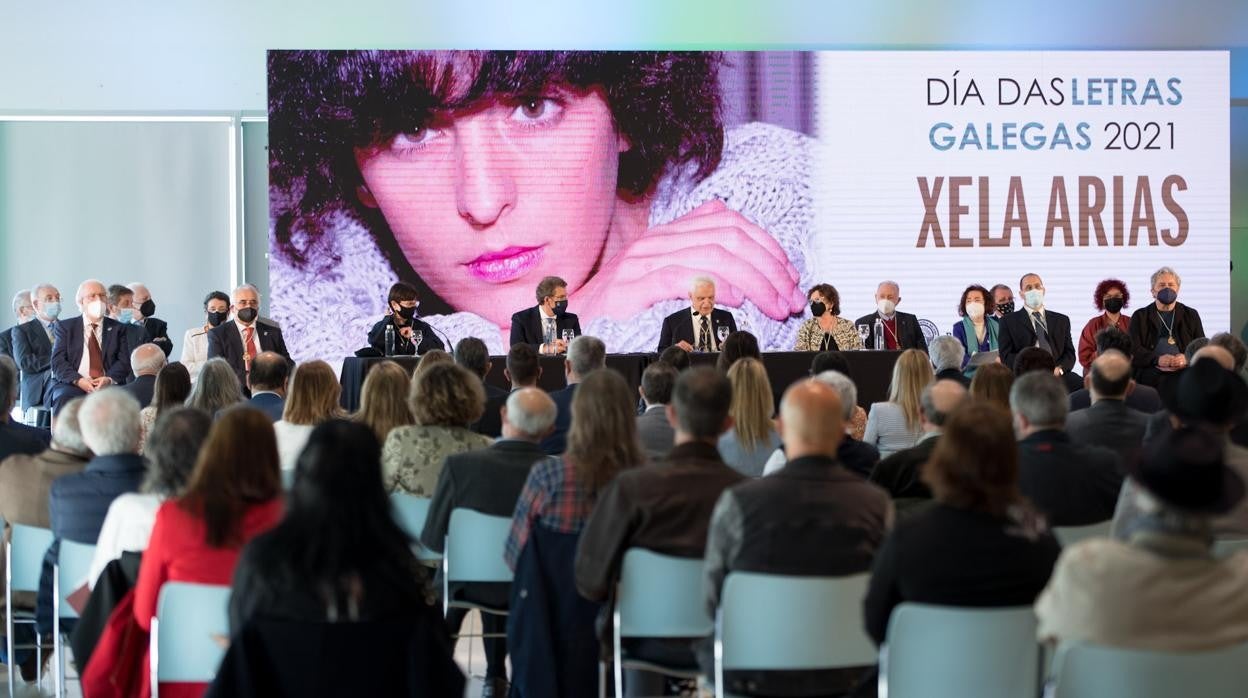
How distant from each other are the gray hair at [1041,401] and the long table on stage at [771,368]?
3.57 metres

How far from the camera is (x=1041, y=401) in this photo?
4.08 metres

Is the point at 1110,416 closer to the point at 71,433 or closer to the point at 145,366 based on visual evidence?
the point at 71,433

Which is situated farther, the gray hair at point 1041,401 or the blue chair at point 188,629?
the gray hair at point 1041,401

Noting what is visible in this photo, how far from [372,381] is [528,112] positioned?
207 inches

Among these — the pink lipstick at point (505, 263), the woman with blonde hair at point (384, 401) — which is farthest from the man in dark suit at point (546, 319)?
the woman with blonde hair at point (384, 401)

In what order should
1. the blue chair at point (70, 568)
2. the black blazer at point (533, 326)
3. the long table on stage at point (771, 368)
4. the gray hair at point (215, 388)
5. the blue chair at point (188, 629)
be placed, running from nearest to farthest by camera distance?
the blue chair at point (188, 629), the blue chair at point (70, 568), the gray hair at point (215, 388), the long table on stage at point (771, 368), the black blazer at point (533, 326)

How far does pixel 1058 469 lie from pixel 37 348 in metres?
7.40

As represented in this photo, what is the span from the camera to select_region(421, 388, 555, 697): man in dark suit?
417cm

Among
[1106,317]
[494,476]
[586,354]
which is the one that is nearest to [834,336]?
[1106,317]

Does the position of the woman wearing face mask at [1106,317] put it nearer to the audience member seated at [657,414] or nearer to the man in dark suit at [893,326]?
the man in dark suit at [893,326]

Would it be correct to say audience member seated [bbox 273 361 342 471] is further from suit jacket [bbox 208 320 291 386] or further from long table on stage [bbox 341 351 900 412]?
suit jacket [bbox 208 320 291 386]

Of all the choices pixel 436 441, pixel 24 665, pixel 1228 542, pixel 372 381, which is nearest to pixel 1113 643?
pixel 1228 542

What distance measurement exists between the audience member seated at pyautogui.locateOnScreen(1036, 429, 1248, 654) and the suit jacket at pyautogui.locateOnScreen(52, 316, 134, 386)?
7328mm

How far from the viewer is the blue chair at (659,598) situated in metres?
3.44
